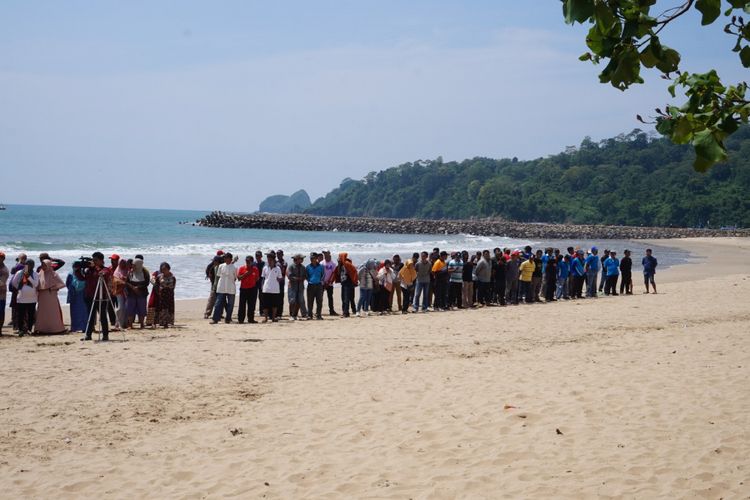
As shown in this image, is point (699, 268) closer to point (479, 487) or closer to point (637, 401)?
point (637, 401)

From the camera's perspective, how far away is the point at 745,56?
304cm

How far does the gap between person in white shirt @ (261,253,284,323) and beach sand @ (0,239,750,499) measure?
294 cm

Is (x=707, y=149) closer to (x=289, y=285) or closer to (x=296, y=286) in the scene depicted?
(x=296, y=286)

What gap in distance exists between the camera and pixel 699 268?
33.3 metres

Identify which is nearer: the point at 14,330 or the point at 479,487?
the point at 479,487

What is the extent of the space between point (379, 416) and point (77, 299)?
803 centimetres

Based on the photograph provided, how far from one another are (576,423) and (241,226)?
86.3 m

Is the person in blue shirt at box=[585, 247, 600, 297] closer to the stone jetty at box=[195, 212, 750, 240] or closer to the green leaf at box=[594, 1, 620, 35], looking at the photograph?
the green leaf at box=[594, 1, 620, 35]

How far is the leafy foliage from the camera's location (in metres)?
2.77

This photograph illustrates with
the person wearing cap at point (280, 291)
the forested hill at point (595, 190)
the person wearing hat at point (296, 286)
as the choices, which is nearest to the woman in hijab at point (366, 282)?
the person wearing hat at point (296, 286)

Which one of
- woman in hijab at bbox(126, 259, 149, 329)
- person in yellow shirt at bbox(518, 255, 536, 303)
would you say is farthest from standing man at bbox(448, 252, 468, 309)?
woman in hijab at bbox(126, 259, 149, 329)

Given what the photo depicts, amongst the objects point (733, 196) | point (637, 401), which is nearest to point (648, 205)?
point (733, 196)

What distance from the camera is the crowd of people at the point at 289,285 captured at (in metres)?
12.9

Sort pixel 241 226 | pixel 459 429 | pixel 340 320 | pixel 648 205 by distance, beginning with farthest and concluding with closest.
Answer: pixel 648 205 < pixel 241 226 < pixel 340 320 < pixel 459 429
